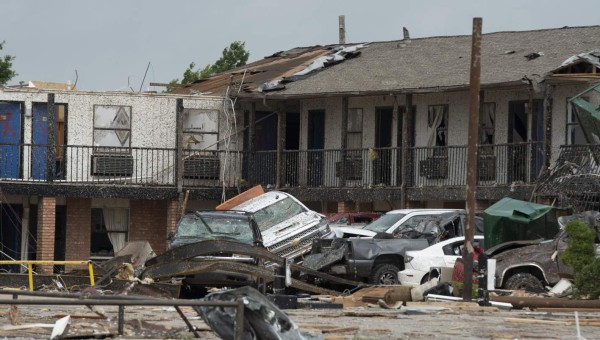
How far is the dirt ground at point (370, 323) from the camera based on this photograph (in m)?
17.8

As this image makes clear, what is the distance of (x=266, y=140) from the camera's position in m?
45.8

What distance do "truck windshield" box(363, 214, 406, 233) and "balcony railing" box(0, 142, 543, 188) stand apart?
533 centimetres

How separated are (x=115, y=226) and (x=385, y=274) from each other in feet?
53.6

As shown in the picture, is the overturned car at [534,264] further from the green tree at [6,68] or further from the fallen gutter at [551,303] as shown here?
the green tree at [6,68]

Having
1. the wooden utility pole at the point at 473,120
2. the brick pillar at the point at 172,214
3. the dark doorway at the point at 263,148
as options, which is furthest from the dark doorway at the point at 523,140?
the brick pillar at the point at 172,214

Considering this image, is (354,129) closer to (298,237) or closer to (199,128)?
(199,128)

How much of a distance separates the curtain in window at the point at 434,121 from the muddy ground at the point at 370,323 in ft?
54.1

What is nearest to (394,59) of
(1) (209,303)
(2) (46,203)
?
(2) (46,203)

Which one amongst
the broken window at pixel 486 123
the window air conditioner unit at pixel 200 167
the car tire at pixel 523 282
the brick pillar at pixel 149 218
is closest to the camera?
the car tire at pixel 523 282

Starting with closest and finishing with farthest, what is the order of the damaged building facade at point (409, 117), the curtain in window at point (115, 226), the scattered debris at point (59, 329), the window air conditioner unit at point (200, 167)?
the scattered debris at point (59, 329), the damaged building facade at point (409, 117), the window air conditioner unit at point (200, 167), the curtain in window at point (115, 226)

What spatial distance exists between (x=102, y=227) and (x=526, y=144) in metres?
14.2

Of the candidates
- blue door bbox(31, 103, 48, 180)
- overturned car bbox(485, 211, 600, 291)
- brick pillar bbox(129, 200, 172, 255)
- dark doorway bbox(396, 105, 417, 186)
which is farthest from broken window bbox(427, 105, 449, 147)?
overturned car bbox(485, 211, 600, 291)

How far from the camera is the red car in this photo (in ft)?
122

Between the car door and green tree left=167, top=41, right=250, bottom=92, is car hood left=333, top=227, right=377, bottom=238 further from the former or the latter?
green tree left=167, top=41, right=250, bottom=92
